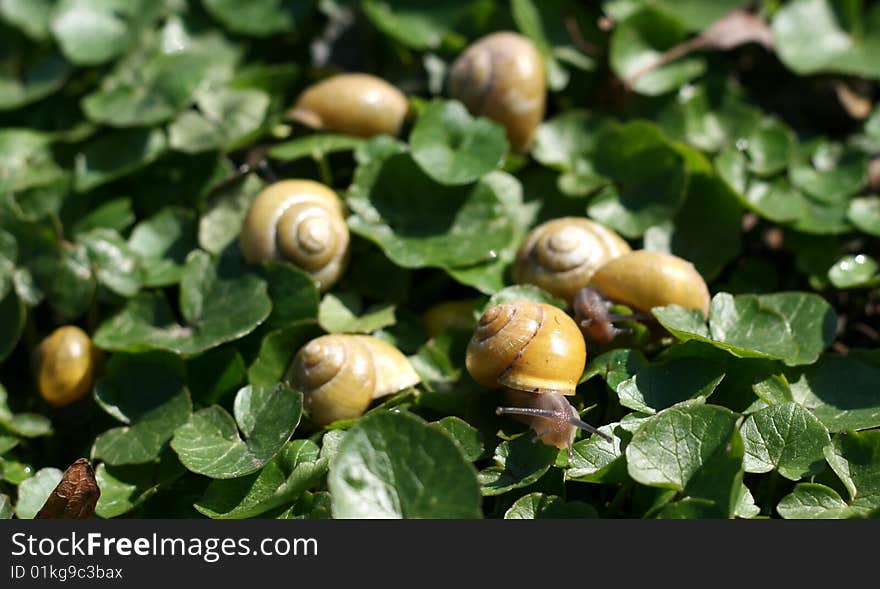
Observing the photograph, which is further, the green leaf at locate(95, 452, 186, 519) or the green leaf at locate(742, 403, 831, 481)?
the green leaf at locate(95, 452, 186, 519)

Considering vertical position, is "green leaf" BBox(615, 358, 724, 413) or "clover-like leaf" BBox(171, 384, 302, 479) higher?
"green leaf" BBox(615, 358, 724, 413)

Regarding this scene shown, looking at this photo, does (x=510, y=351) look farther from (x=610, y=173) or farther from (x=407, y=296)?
(x=610, y=173)

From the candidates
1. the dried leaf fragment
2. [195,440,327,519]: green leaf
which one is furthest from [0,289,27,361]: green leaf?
[195,440,327,519]: green leaf

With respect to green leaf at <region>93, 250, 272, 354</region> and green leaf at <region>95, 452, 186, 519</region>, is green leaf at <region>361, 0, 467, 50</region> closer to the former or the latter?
green leaf at <region>93, 250, 272, 354</region>

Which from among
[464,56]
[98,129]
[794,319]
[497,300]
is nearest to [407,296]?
[497,300]

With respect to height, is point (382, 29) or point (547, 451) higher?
point (382, 29)

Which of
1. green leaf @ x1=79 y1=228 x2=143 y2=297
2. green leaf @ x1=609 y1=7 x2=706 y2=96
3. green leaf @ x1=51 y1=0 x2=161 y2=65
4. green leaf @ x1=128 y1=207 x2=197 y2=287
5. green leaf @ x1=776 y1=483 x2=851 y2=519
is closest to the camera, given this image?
green leaf @ x1=776 y1=483 x2=851 y2=519

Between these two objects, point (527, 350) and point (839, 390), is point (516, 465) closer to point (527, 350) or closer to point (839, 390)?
point (527, 350)
